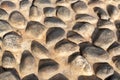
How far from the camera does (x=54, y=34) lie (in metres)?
1.24

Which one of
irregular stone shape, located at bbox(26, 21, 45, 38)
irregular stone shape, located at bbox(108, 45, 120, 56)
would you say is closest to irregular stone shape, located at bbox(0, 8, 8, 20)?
irregular stone shape, located at bbox(26, 21, 45, 38)

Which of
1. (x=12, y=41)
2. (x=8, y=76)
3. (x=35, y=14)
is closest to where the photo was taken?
(x=8, y=76)

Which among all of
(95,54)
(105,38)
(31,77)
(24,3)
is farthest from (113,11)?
(31,77)

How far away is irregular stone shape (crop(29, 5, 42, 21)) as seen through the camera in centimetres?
130

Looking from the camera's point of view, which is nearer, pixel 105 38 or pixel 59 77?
pixel 59 77

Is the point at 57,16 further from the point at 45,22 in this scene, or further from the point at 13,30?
the point at 13,30

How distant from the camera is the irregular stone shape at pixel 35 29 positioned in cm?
124

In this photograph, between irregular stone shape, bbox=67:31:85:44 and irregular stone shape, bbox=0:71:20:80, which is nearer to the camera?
irregular stone shape, bbox=0:71:20:80

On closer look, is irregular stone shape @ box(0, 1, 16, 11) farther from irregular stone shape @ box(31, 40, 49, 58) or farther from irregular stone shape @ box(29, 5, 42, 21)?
irregular stone shape @ box(31, 40, 49, 58)

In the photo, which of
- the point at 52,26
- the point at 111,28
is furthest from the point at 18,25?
the point at 111,28

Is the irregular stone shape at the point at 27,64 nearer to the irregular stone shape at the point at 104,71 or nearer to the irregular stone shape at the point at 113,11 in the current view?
the irregular stone shape at the point at 104,71

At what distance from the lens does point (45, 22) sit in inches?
50.8

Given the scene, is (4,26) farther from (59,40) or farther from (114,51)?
(114,51)

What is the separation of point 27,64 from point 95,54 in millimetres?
265
